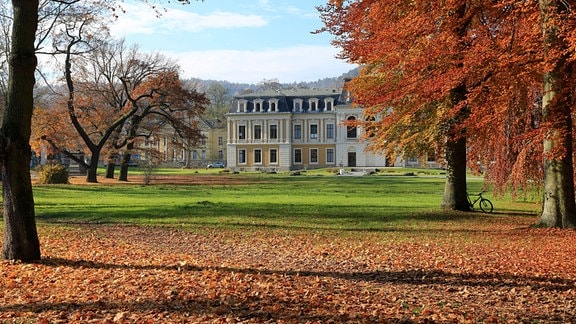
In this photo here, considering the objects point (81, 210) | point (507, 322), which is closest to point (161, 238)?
point (81, 210)

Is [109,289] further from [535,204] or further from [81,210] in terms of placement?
[535,204]

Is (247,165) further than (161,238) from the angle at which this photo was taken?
Yes

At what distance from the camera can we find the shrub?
33500mm

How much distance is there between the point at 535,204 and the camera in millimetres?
21953

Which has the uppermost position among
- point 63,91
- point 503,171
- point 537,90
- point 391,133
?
point 63,91

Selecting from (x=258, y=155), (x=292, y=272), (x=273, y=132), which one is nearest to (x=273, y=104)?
(x=273, y=132)

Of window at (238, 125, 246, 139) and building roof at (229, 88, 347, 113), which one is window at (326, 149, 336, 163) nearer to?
building roof at (229, 88, 347, 113)

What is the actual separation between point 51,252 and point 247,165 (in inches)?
2664

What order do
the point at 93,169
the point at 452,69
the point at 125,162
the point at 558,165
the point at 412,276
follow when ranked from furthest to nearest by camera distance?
the point at 125,162 < the point at 93,169 < the point at 452,69 < the point at 558,165 < the point at 412,276

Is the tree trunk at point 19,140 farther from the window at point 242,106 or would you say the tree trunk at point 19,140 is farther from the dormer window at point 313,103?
the window at point 242,106

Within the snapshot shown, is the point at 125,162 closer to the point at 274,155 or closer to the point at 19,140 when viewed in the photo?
the point at 19,140

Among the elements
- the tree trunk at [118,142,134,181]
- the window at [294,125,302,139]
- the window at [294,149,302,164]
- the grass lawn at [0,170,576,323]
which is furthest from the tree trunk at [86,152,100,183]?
the window at [294,149,302,164]

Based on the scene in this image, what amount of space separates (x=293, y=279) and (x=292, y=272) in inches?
23.2

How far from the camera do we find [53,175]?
33562 millimetres
